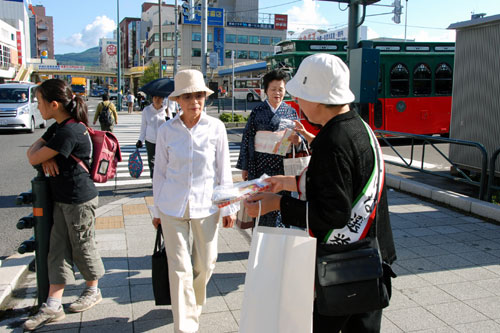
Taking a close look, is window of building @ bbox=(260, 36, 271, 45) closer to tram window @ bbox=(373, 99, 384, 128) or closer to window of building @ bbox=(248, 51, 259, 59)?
window of building @ bbox=(248, 51, 259, 59)

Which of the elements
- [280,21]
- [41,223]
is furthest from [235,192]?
[280,21]

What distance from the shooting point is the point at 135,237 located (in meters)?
5.71

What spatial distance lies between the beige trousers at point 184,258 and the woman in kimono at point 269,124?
0.80 meters

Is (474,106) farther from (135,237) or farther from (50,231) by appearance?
(50,231)

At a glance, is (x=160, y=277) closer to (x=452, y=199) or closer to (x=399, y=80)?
(x=452, y=199)

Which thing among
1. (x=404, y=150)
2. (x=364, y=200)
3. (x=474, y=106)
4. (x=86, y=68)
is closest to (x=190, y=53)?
(x=86, y=68)

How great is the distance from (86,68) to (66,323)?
109779 millimetres

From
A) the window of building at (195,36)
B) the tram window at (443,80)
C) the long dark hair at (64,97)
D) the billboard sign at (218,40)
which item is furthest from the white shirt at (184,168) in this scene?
the window of building at (195,36)

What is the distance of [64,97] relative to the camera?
3479 mm

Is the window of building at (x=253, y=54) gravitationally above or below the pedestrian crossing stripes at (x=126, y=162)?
above

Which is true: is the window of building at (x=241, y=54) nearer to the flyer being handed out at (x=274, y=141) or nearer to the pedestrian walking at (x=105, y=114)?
the pedestrian walking at (x=105, y=114)

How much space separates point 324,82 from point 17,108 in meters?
19.7

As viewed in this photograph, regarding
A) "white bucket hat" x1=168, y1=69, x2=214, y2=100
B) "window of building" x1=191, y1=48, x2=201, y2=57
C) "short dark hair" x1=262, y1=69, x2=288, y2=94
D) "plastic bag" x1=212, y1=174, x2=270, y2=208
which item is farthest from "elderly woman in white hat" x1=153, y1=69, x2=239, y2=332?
"window of building" x1=191, y1=48, x2=201, y2=57

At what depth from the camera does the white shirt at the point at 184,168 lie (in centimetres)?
321
